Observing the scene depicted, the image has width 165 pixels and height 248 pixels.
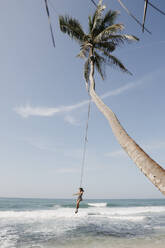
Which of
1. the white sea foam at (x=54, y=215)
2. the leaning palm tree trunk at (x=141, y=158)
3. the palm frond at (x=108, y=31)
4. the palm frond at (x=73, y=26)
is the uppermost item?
the palm frond at (x=73, y=26)

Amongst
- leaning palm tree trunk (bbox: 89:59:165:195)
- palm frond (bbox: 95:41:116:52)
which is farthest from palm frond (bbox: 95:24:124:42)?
leaning palm tree trunk (bbox: 89:59:165:195)

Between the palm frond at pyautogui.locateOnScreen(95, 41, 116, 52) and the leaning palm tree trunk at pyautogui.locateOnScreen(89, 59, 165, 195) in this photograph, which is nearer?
the leaning palm tree trunk at pyautogui.locateOnScreen(89, 59, 165, 195)

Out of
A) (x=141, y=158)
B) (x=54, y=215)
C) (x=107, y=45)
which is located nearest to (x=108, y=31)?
(x=107, y=45)

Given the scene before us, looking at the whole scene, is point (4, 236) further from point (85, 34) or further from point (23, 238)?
point (85, 34)

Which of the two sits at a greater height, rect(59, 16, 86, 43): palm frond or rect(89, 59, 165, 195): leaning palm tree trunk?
rect(59, 16, 86, 43): palm frond

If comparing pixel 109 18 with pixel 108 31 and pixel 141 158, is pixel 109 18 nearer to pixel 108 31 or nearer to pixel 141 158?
pixel 108 31

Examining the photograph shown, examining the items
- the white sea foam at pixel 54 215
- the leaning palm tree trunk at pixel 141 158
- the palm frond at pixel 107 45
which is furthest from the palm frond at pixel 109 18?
the white sea foam at pixel 54 215

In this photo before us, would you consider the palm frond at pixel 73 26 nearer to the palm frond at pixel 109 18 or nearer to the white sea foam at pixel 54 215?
the palm frond at pixel 109 18

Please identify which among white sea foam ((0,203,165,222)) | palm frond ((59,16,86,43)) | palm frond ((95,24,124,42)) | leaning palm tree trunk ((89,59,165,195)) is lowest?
white sea foam ((0,203,165,222))

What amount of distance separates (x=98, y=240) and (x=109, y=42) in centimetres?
1062

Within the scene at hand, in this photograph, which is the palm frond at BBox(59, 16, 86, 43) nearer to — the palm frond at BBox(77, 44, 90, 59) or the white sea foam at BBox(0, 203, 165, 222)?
the palm frond at BBox(77, 44, 90, 59)

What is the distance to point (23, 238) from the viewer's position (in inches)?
399

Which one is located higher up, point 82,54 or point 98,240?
point 82,54

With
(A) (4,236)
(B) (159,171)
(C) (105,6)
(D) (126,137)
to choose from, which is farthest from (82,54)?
(A) (4,236)
